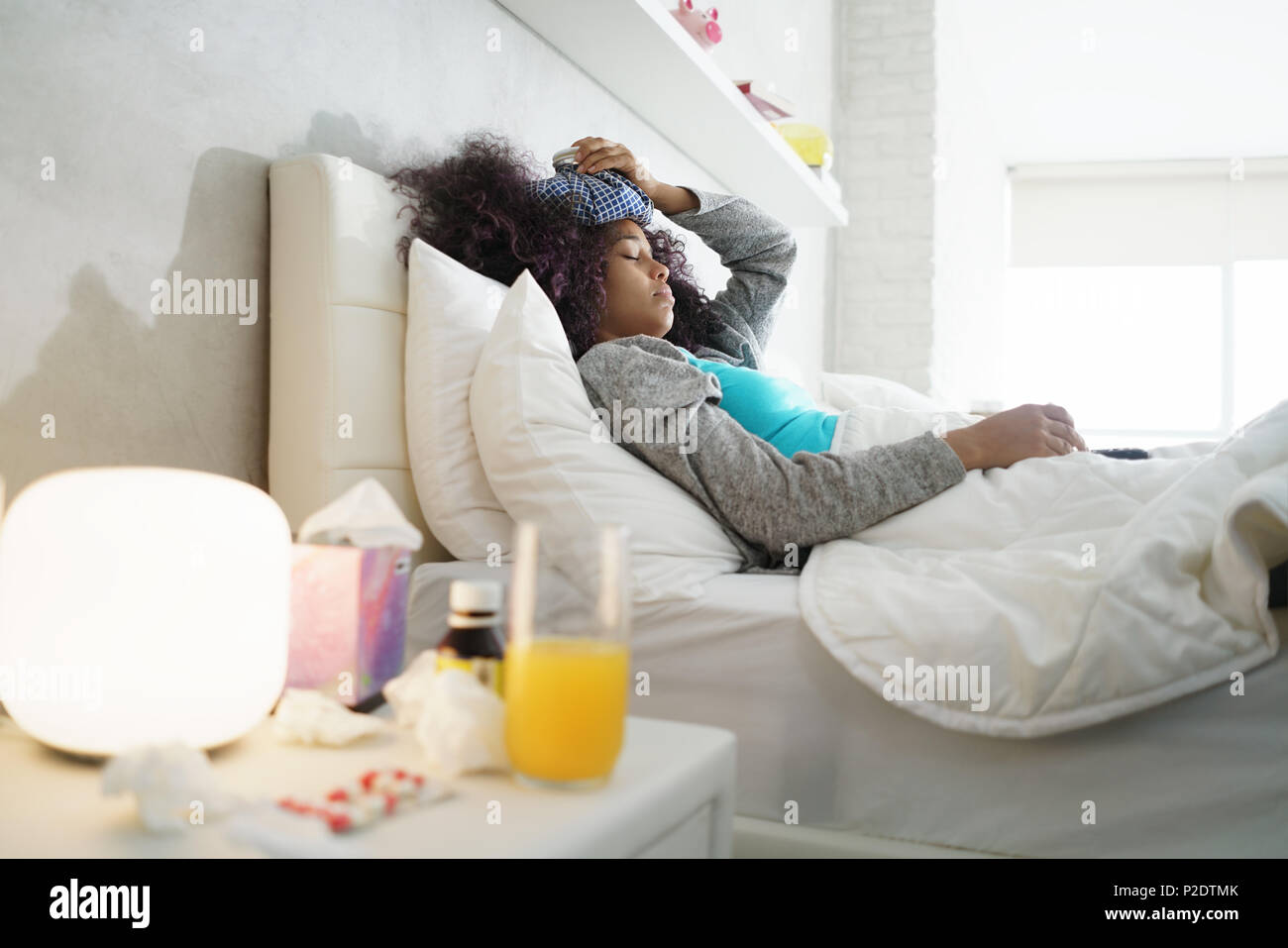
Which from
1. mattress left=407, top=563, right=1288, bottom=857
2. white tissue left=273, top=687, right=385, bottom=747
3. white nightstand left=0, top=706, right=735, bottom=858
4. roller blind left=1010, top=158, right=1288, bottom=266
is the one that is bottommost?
mattress left=407, top=563, right=1288, bottom=857

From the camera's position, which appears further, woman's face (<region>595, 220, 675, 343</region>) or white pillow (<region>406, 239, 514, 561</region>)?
woman's face (<region>595, 220, 675, 343</region>)

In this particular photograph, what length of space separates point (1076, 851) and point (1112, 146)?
640 centimetres

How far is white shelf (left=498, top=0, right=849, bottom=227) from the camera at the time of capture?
1751 millimetres

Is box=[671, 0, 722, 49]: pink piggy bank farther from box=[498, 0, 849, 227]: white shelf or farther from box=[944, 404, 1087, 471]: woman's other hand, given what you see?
box=[944, 404, 1087, 471]: woman's other hand

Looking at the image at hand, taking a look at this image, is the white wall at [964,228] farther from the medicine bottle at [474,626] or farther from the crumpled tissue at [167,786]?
the crumpled tissue at [167,786]

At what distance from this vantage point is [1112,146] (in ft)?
20.4

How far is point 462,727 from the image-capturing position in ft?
2.02

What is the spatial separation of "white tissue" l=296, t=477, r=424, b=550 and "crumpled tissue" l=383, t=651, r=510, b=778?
0.21 metres

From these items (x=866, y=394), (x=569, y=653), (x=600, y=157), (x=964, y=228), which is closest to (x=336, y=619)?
(x=569, y=653)

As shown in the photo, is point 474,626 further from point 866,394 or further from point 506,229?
point 866,394

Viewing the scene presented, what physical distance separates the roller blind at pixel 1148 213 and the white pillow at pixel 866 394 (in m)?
5.16

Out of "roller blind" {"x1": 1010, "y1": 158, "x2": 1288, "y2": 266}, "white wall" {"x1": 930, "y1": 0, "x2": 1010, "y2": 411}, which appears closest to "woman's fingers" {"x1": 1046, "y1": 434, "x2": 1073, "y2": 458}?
"white wall" {"x1": 930, "y1": 0, "x2": 1010, "y2": 411}

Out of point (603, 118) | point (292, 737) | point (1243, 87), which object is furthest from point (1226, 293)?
point (292, 737)

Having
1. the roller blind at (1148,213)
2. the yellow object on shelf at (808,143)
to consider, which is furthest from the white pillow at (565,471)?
the roller blind at (1148,213)
